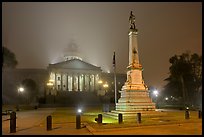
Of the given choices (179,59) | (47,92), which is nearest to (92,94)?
(47,92)

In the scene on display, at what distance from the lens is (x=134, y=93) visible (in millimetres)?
27406

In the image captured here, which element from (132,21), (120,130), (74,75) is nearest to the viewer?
(120,130)

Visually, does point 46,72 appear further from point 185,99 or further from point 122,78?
point 185,99

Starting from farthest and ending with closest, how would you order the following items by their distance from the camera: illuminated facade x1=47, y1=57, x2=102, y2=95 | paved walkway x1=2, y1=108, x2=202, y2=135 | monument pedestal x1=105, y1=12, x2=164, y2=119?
illuminated facade x1=47, y1=57, x2=102, y2=95 < monument pedestal x1=105, y1=12, x2=164, y2=119 < paved walkway x1=2, y1=108, x2=202, y2=135

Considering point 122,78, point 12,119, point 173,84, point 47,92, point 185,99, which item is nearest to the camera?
point 12,119

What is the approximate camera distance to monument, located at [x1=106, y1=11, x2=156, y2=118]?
2648cm

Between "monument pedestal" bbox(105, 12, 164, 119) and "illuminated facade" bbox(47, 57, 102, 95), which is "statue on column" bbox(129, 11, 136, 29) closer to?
"monument pedestal" bbox(105, 12, 164, 119)

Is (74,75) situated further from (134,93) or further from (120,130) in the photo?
(120,130)

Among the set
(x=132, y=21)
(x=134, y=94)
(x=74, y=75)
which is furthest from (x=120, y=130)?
(x=74, y=75)

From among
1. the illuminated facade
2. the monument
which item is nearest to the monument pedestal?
the monument

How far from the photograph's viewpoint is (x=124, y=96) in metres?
27.8

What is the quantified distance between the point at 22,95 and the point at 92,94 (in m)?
23.2

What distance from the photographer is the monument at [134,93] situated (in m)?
26.5

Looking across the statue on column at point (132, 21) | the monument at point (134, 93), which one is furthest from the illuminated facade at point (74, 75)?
the monument at point (134, 93)
